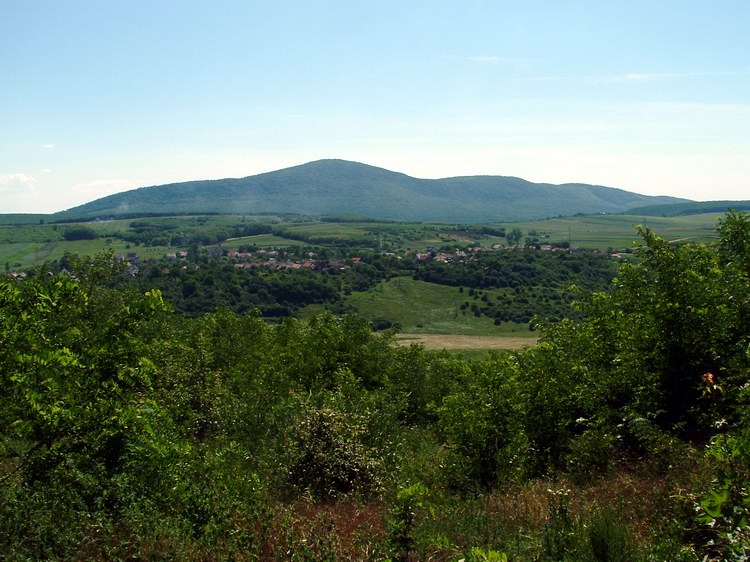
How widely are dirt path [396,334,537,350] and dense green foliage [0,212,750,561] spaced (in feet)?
264

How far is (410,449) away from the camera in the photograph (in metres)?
17.5

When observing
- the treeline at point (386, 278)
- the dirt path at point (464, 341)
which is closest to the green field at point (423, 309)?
the treeline at point (386, 278)

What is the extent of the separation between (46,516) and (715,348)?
530 inches

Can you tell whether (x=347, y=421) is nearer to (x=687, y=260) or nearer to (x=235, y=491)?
(x=235, y=491)

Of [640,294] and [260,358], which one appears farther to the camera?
[260,358]

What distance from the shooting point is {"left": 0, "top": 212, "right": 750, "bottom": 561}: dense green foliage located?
314 inches

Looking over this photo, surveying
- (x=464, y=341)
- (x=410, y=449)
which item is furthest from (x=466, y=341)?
(x=410, y=449)

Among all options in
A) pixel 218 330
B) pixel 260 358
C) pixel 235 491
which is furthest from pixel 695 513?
pixel 218 330

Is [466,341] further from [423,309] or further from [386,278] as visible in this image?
[386,278]

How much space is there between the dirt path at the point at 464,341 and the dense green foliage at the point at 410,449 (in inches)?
3171

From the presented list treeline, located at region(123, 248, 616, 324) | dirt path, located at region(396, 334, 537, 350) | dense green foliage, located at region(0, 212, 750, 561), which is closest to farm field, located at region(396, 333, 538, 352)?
dirt path, located at region(396, 334, 537, 350)

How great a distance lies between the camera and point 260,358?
1111 inches

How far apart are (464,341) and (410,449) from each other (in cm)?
9237

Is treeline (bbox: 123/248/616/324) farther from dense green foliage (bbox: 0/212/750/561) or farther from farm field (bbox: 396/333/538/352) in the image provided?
dense green foliage (bbox: 0/212/750/561)
